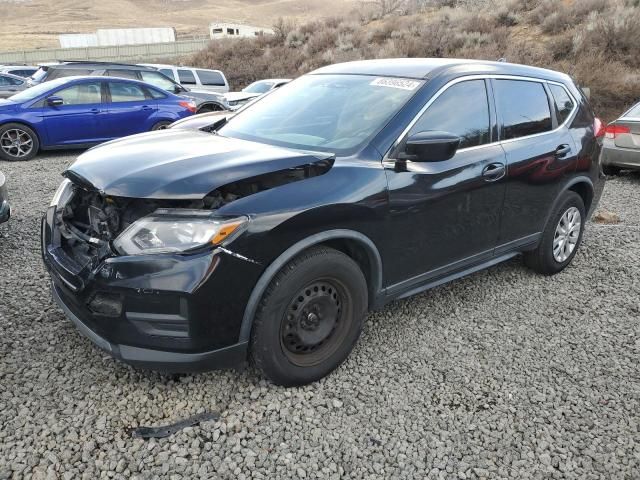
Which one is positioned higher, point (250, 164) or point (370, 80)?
point (370, 80)

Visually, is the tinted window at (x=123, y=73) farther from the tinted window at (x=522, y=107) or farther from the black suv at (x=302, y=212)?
the tinted window at (x=522, y=107)

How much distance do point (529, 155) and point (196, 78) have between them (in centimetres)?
1368

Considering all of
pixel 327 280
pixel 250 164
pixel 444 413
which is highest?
pixel 250 164

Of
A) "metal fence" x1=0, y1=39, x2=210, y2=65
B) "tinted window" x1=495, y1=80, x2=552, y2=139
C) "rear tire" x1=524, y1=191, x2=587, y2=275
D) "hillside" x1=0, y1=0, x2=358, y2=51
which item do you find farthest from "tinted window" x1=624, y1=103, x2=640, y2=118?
"hillside" x1=0, y1=0, x2=358, y2=51

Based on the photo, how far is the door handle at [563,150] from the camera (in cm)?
428

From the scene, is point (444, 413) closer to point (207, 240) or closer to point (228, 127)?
point (207, 240)

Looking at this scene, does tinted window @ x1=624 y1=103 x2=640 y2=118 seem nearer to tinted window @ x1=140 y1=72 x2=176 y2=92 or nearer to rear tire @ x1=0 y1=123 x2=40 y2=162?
tinted window @ x1=140 y1=72 x2=176 y2=92

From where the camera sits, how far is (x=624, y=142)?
8.18 metres

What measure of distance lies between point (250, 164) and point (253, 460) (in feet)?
4.72

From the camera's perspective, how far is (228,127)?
3.87 m

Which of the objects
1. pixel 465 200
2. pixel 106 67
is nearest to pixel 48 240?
pixel 465 200

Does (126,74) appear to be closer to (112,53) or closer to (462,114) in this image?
(462,114)

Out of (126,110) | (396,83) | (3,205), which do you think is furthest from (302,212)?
(126,110)

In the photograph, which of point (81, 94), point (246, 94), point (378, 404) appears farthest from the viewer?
point (246, 94)
